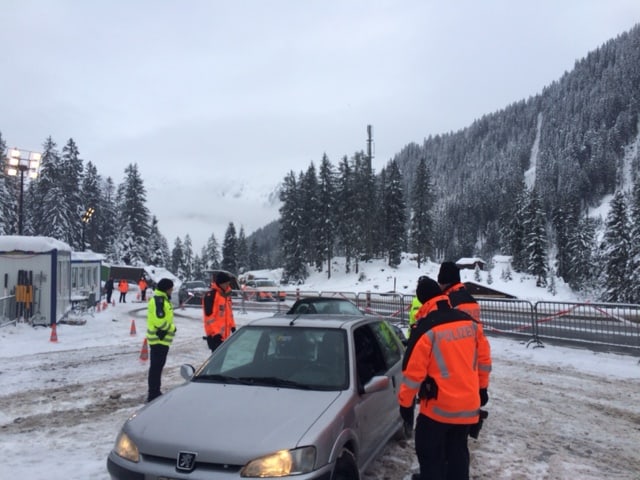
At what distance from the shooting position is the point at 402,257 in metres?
70.3

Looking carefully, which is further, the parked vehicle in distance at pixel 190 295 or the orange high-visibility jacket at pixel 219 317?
the parked vehicle in distance at pixel 190 295

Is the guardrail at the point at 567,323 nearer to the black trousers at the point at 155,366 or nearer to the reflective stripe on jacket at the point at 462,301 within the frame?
the reflective stripe on jacket at the point at 462,301

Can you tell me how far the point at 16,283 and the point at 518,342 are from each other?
54.5 ft

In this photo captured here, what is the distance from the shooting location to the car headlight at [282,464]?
3.40m

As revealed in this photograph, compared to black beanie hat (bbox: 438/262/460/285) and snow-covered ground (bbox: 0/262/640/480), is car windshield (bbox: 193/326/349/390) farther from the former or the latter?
snow-covered ground (bbox: 0/262/640/480)

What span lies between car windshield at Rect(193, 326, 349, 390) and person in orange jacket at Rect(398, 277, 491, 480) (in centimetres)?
81

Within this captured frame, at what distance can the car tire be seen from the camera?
386 centimetres

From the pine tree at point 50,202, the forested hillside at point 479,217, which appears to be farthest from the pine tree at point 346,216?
the pine tree at point 50,202

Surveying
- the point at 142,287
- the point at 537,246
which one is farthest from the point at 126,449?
the point at 537,246

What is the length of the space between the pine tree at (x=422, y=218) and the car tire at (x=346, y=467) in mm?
65520

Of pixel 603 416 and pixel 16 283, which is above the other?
pixel 16 283

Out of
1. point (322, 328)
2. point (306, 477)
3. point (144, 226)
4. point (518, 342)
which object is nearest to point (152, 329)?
point (322, 328)

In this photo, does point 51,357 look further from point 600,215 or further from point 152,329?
point 600,215

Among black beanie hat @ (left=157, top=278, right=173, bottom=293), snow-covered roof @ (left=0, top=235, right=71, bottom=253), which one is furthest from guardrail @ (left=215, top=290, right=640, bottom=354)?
snow-covered roof @ (left=0, top=235, right=71, bottom=253)
